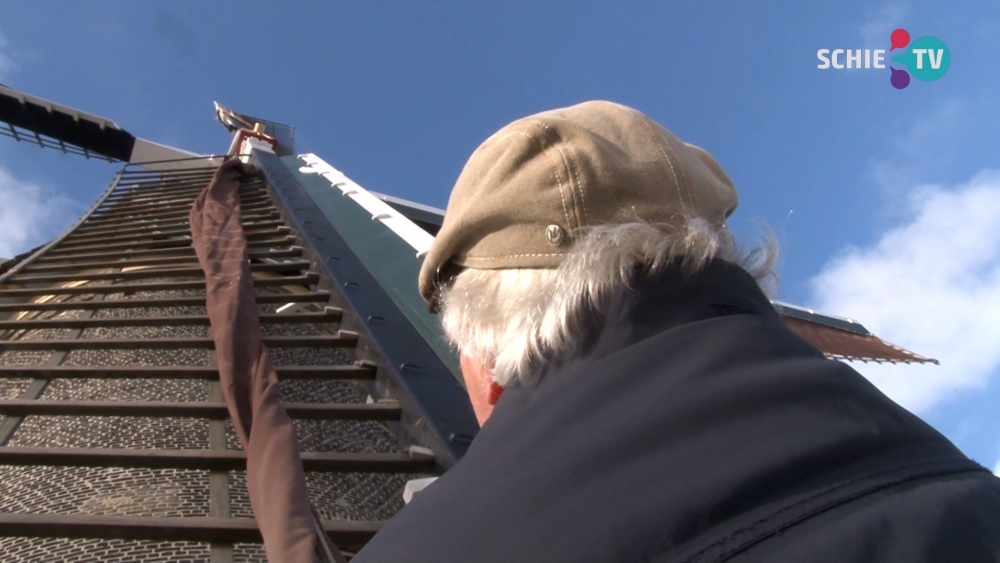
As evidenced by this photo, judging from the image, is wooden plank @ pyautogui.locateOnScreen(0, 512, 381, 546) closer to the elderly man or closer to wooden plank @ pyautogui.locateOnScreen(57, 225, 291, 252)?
the elderly man

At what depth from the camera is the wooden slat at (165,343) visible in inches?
94.0

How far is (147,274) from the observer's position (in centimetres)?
343

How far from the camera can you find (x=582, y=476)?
68 cm

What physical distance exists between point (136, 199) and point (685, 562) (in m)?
6.09

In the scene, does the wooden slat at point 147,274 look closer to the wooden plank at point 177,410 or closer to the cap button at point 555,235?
the wooden plank at point 177,410

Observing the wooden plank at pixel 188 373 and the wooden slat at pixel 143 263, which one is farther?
the wooden slat at pixel 143 263

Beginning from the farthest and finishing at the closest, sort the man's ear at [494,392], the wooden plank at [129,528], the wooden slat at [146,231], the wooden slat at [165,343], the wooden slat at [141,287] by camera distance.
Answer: the wooden slat at [146,231] < the wooden slat at [141,287] < the wooden slat at [165,343] < the wooden plank at [129,528] < the man's ear at [494,392]

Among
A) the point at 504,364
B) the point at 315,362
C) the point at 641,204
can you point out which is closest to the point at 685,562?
the point at 504,364

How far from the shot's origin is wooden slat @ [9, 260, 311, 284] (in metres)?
3.39

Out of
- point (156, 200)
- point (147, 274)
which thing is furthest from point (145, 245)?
point (156, 200)

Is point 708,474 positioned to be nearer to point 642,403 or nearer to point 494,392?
point 642,403

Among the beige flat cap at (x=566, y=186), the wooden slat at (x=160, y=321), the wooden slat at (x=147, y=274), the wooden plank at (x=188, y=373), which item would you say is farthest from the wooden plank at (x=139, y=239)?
the beige flat cap at (x=566, y=186)

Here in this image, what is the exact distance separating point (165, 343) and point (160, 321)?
273 mm

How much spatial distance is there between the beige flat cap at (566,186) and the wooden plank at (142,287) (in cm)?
219
